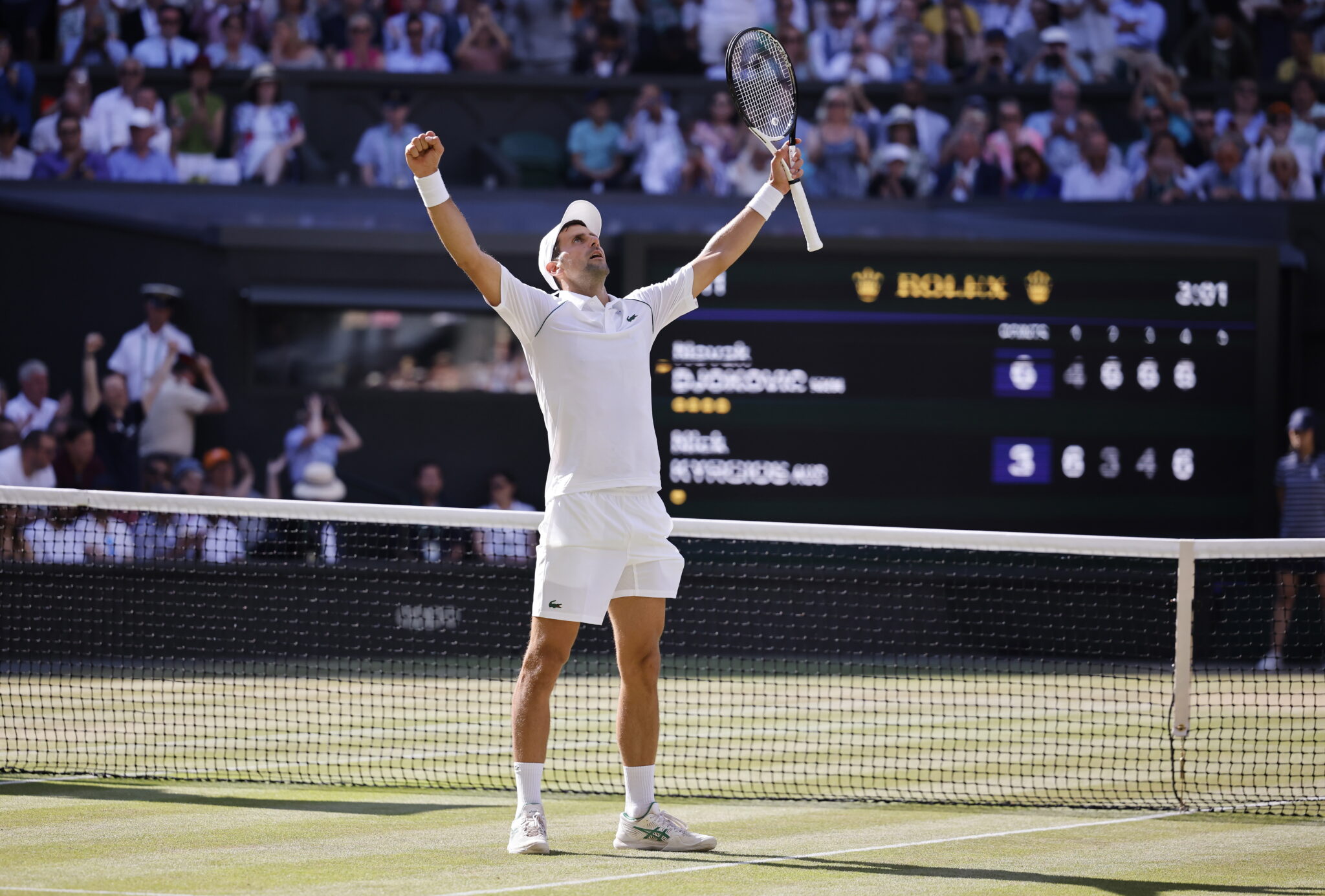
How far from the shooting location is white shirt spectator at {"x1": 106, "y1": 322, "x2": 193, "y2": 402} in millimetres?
13250

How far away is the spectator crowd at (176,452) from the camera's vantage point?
1277 cm

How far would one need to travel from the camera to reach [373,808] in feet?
22.2

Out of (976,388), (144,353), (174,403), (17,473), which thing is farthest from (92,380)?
(976,388)

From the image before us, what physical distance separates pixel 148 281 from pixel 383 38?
368 cm

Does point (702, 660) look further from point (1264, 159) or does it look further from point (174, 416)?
point (1264, 159)

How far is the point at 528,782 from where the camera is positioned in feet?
18.6

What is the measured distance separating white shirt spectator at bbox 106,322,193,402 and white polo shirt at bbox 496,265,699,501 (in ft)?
26.3

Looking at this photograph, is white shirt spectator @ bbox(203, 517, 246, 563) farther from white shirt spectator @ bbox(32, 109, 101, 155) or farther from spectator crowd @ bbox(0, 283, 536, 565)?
white shirt spectator @ bbox(32, 109, 101, 155)

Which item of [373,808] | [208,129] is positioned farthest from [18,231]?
[373,808]

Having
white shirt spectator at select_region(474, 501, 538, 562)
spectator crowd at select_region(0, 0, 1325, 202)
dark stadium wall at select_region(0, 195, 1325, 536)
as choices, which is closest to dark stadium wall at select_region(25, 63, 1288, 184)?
spectator crowd at select_region(0, 0, 1325, 202)

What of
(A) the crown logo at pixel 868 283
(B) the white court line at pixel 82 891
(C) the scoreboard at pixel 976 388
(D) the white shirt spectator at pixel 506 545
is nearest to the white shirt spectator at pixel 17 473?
(D) the white shirt spectator at pixel 506 545

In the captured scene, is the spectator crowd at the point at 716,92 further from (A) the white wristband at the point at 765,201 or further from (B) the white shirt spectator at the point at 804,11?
(A) the white wristband at the point at 765,201

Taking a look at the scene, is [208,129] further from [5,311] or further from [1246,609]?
[1246,609]

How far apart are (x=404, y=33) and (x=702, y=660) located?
6.41 meters
